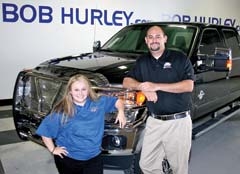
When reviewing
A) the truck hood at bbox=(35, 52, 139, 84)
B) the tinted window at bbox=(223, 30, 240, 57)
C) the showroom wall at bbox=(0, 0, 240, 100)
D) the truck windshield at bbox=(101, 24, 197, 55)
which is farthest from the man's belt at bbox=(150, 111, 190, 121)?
the showroom wall at bbox=(0, 0, 240, 100)

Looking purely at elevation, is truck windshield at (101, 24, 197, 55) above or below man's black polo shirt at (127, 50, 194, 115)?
above

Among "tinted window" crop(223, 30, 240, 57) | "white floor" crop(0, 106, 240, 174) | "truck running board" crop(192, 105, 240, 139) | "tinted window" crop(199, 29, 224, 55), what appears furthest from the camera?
"tinted window" crop(223, 30, 240, 57)

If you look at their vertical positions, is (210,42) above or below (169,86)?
above

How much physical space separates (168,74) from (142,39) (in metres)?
1.83

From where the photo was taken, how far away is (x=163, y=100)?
271 centimetres

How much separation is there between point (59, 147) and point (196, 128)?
215 centimetres

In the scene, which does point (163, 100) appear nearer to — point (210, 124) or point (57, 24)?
point (210, 124)

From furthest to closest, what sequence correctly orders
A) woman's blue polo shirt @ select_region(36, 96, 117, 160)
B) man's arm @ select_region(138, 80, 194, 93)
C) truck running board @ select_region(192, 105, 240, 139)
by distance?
truck running board @ select_region(192, 105, 240, 139) → man's arm @ select_region(138, 80, 194, 93) → woman's blue polo shirt @ select_region(36, 96, 117, 160)

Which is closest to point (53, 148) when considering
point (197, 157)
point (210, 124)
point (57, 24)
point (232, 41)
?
point (197, 157)

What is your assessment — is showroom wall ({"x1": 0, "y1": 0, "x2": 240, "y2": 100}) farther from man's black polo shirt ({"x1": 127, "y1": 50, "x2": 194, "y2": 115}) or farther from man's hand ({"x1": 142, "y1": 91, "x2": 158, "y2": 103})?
man's hand ({"x1": 142, "y1": 91, "x2": 158, "y2": 103})

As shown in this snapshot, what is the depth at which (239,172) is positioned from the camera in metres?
3.75

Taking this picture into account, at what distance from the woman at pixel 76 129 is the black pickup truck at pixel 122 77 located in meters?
0.61

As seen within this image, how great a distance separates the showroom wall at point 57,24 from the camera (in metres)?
6.31

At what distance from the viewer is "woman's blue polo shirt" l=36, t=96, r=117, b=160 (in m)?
2.29
